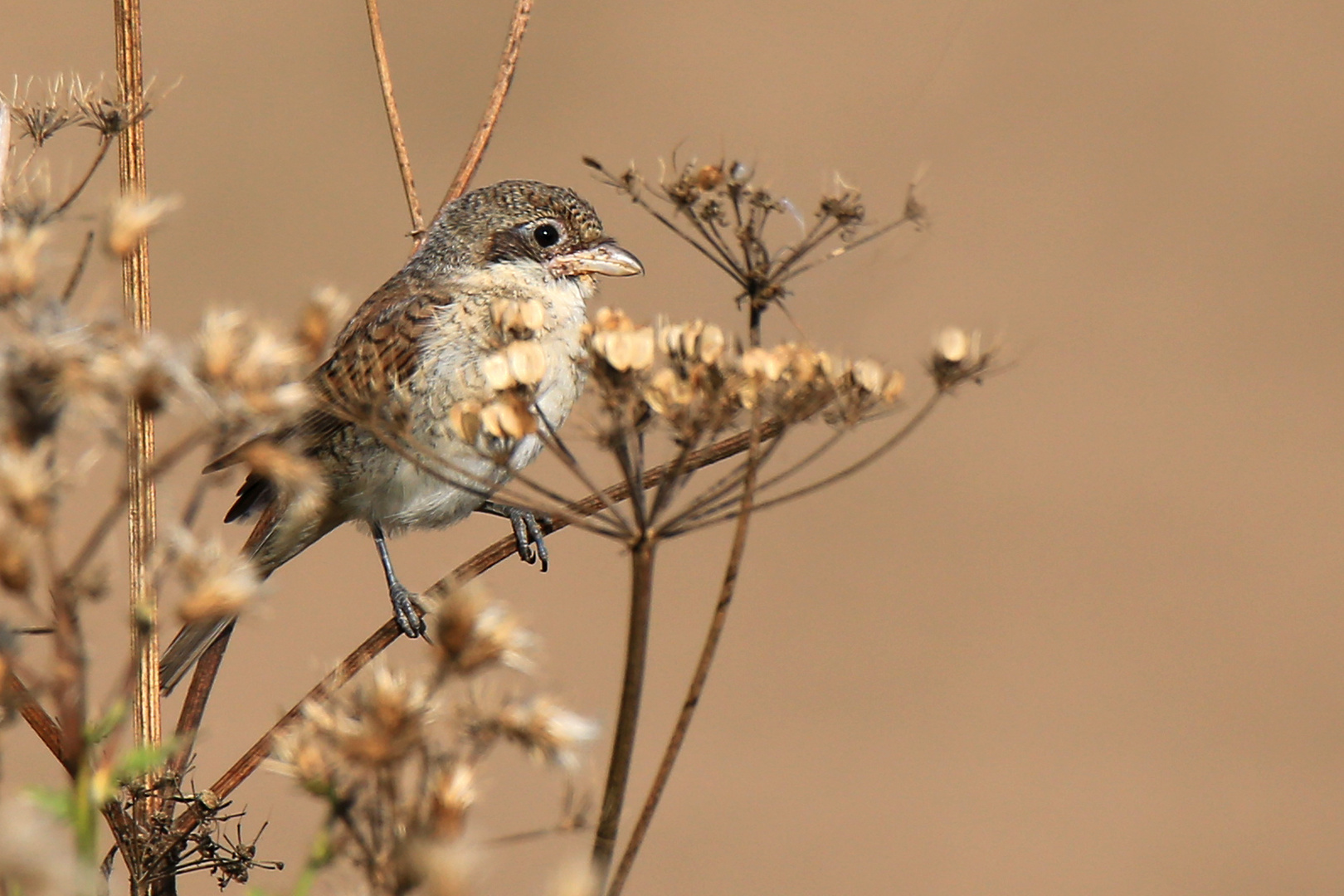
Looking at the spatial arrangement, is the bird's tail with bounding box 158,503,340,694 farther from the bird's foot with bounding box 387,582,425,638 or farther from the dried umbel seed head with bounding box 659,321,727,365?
the dried umbel seed head with bounding box 659,321,727,365

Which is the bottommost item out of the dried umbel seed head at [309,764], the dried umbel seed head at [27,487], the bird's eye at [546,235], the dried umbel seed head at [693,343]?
the dried umbel seed head at [309,764]

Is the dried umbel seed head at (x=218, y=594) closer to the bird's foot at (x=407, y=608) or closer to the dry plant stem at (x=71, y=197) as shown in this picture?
the dry plant stem at (x=71, y=197)

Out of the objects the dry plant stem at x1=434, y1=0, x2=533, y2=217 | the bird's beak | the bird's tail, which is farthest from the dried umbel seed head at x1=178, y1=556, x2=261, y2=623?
the bird's beak

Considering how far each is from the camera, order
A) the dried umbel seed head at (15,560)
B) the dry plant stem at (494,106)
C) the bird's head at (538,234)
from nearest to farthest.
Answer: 1. the dried umbel seed head at (15,560)
2. the dry plant stem at (494,106)
3. the bird's head at (538,234)

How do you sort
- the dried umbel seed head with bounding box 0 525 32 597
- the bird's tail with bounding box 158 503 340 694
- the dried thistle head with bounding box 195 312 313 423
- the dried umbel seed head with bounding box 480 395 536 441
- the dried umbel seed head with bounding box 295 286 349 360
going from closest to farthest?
the dried umbel seed head with bounding box 0 525 32 597, the dried thistle head with bounding box 195 312 313 423, the dried umbel seed head with bounding box 295 286 349 360, the dried umbel seed head with bounding box 480 395 536 441, the bird's tail with bounding box 158 503 340 694

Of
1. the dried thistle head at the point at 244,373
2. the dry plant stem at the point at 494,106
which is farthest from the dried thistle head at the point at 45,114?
the dried thistle head at the point at 244,373

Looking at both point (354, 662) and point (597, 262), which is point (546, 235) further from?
point (354, 662)
